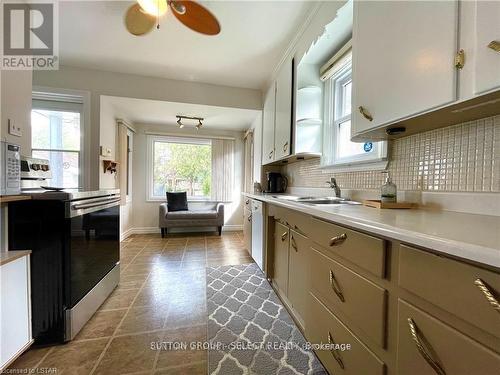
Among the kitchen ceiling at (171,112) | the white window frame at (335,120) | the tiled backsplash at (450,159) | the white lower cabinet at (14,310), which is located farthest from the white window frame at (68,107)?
the tiled backsplash at (450,159)

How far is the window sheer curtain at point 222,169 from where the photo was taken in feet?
15.8

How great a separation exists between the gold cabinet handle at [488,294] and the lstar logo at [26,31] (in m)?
2.55

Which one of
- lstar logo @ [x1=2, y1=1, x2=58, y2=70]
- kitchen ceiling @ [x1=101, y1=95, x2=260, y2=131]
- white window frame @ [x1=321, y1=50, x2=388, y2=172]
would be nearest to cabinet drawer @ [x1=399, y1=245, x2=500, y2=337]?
white window frame @ [x1=321, y1=50, x2=388, y2=172]

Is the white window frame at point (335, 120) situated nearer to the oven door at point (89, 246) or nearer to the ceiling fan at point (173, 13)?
the ceiling fan at point (173, 13)

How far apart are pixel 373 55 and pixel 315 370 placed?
1.69 meters

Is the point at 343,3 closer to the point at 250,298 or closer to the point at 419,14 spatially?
the point at 419,14

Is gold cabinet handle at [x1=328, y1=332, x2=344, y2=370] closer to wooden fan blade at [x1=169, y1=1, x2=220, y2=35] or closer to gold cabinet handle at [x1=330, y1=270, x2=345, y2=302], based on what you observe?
gold cabinet handle at [x1=330, y1=270, x2=345, y2=302]

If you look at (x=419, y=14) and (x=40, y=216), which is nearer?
(x=419, y=14)

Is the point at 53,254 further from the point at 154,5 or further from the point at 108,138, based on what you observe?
the point at 108,138

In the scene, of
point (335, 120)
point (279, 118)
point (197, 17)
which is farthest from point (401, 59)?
point (279, 118)

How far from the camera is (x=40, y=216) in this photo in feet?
4.23

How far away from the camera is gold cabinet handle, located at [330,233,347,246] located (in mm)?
865

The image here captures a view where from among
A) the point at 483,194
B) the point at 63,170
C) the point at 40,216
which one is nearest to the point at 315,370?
the point at 483,194

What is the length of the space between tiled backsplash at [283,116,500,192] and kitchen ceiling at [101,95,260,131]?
252cm
